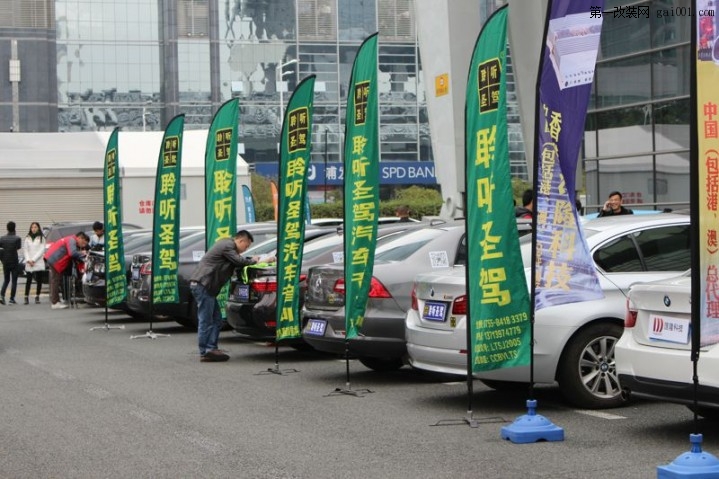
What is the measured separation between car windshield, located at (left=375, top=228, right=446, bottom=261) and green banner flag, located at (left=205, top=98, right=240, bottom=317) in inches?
164

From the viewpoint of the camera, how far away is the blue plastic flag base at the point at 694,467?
695 cm

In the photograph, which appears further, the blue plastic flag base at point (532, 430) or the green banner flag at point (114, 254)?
the green banner flag at point (114, 254)

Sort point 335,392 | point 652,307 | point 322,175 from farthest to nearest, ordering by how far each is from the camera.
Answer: point 322,175 → point 335,392 → point 652,307

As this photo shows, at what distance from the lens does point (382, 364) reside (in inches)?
518

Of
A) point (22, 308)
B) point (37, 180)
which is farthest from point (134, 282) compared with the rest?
point (37, 180)

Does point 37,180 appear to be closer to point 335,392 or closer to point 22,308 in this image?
point 22,308

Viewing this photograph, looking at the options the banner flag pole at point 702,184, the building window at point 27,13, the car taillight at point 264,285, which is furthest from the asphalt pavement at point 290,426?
the building window at point 27,13

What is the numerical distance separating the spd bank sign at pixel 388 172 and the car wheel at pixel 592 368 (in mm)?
56136

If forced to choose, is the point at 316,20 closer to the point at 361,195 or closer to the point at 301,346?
the point at 301,346

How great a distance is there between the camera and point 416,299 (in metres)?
10.6

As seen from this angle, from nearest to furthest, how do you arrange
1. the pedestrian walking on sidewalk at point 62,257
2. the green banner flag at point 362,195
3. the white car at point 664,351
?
the white car at point 664,351 → the green banner flag at point 362,195 → the pedestrian walking on sidewalk at point 62,257

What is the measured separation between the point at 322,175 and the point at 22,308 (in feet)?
139

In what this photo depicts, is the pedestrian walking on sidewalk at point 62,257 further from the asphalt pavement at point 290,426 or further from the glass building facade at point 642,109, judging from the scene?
the glass building facade at point 642,109

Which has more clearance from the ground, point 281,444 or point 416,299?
point 416,299
